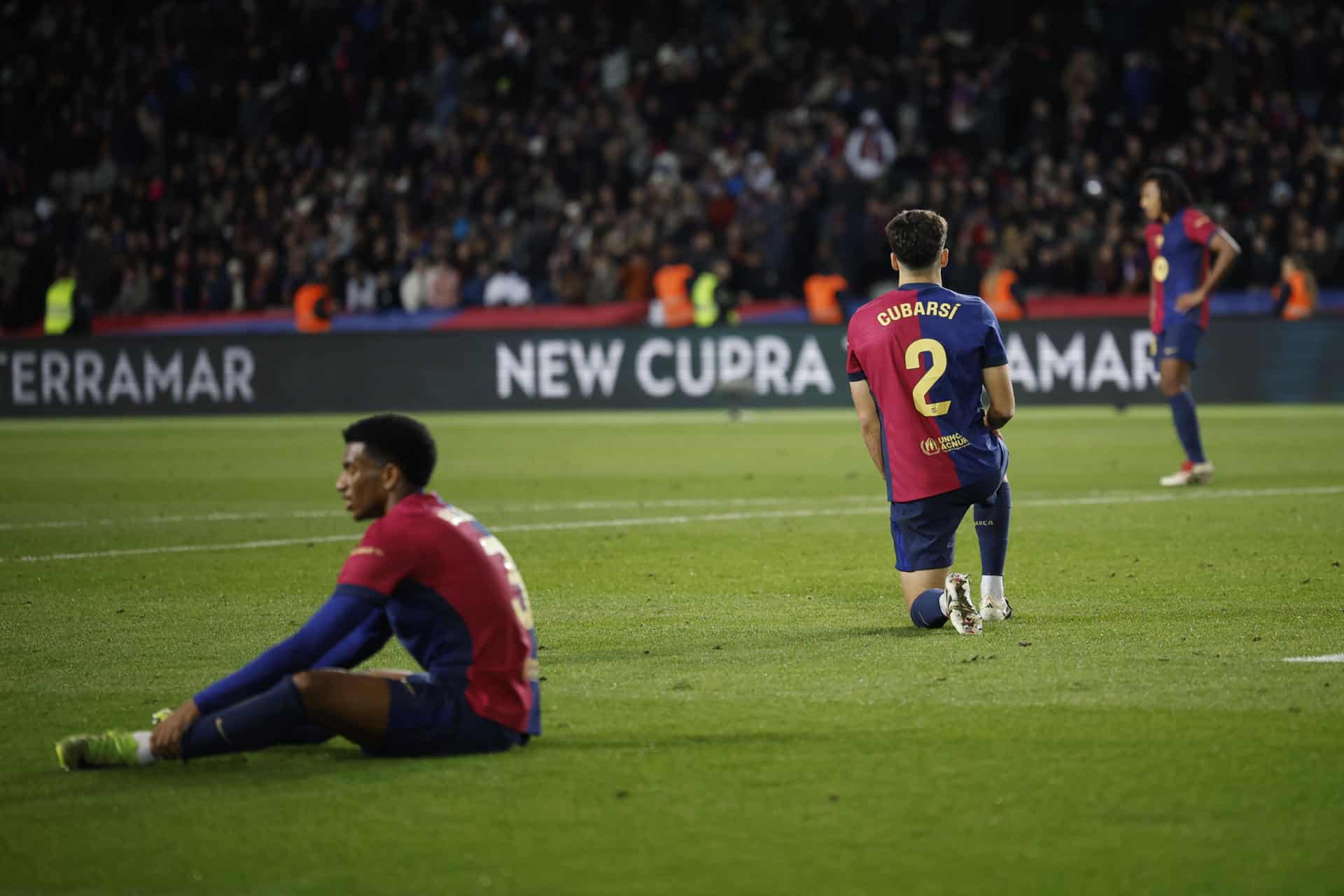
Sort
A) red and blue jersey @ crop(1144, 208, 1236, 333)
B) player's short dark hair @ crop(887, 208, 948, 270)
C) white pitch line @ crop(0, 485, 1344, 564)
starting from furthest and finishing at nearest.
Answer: red and blue jersey @ crop(1144, 208, 1236, 333) → white pitch line @ crop(0, 485, 1344, 564) → player's short dark hair @ crop(887, 208, 948, 270)

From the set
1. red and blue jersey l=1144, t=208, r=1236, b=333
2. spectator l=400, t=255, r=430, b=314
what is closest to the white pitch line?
red and blue jersey l=1144, t=208, r=1236, b=333

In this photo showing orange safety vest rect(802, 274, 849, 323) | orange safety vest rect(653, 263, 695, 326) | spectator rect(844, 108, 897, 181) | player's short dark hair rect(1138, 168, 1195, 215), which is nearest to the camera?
player's short dark hair rect(1138, 168, 1195, 215)

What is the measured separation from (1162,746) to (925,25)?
89.3ft

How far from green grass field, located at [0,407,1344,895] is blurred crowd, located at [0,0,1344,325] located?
14.4 meters

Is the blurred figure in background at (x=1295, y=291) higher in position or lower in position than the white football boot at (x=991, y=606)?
higher

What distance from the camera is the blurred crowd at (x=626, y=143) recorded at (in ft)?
90.4

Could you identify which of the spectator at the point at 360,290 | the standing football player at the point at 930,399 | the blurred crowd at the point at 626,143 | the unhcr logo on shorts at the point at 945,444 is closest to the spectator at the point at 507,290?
the blurred crowd at the point at 626,143

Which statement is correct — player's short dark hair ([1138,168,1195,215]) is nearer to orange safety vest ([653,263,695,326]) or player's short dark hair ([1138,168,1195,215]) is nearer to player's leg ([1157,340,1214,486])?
player's leg ([1157,340,1214,486])

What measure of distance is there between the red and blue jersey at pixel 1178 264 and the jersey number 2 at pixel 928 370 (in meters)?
6.98

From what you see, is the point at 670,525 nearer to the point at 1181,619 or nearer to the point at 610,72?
the point at 1181,619

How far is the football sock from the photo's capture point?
544 inches

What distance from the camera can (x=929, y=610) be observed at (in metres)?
7.57

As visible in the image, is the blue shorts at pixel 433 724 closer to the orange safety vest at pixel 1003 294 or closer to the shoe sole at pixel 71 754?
the shoe sole at pixel 71 754

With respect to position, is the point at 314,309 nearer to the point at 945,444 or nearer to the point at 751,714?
the point at 945,444
